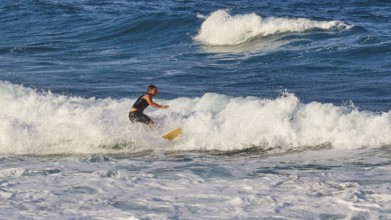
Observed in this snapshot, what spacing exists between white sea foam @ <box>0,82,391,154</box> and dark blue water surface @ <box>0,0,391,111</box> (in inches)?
69.6

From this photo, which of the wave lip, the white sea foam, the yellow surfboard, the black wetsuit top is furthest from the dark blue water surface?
the yellow surfboard

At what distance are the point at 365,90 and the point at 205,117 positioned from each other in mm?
4539

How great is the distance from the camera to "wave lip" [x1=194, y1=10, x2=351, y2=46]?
27.9 m

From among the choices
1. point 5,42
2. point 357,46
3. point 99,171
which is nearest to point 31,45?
point 5,42

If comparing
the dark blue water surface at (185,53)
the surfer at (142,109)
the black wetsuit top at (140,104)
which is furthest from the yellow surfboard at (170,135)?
the dark blue water surface at (185,53)

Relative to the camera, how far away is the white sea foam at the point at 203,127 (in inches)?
615

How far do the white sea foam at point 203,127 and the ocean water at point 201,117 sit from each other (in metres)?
0.04

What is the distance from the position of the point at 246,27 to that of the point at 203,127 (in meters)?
13.1

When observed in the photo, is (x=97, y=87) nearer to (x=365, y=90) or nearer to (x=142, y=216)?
(x=365, y=90)

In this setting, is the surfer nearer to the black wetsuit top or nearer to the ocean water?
the black wetsuit top

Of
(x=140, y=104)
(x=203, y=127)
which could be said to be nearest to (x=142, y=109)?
(x=140, y=104)

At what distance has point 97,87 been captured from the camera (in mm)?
20875

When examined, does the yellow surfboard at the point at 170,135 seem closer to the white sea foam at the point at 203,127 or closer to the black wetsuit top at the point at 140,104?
the white sea foam at the point at 203,127

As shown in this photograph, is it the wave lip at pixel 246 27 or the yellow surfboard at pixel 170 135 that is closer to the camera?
the yellow surfboard at pixel 170 135
